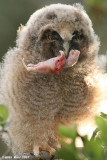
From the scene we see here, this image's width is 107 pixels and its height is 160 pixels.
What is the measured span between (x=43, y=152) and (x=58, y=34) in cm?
117

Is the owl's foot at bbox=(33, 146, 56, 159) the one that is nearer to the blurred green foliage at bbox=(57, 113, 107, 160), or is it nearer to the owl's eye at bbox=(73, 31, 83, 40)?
the owl's eye at bbox=(73, 31, 83, 40)

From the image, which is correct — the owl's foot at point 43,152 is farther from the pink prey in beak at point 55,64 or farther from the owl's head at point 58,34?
the owl's head at point 58,34

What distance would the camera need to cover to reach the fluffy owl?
4.09 m

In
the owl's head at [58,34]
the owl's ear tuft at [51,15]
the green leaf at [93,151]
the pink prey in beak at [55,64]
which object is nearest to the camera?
the green leaf at [93,151]

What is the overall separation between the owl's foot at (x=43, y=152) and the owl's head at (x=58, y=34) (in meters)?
0.92

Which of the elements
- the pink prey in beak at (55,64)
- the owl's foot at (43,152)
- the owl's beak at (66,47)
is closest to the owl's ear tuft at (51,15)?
the owl's beak at (66,47)

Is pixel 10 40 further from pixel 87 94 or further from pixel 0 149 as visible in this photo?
pixel 87 94

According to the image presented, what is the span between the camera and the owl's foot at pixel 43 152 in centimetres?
393

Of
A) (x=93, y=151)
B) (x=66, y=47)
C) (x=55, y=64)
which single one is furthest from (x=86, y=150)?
(x=66, y=47)

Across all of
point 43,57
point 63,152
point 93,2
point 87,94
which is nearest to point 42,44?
point 43,57

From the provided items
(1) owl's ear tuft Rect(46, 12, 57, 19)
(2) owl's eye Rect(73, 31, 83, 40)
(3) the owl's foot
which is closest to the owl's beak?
(2) owl's eye Rect(73, 31, 83, 40)

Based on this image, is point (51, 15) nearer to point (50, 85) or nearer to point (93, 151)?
point (50, 85)

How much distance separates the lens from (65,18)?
4.19 meters

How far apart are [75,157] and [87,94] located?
199cm
